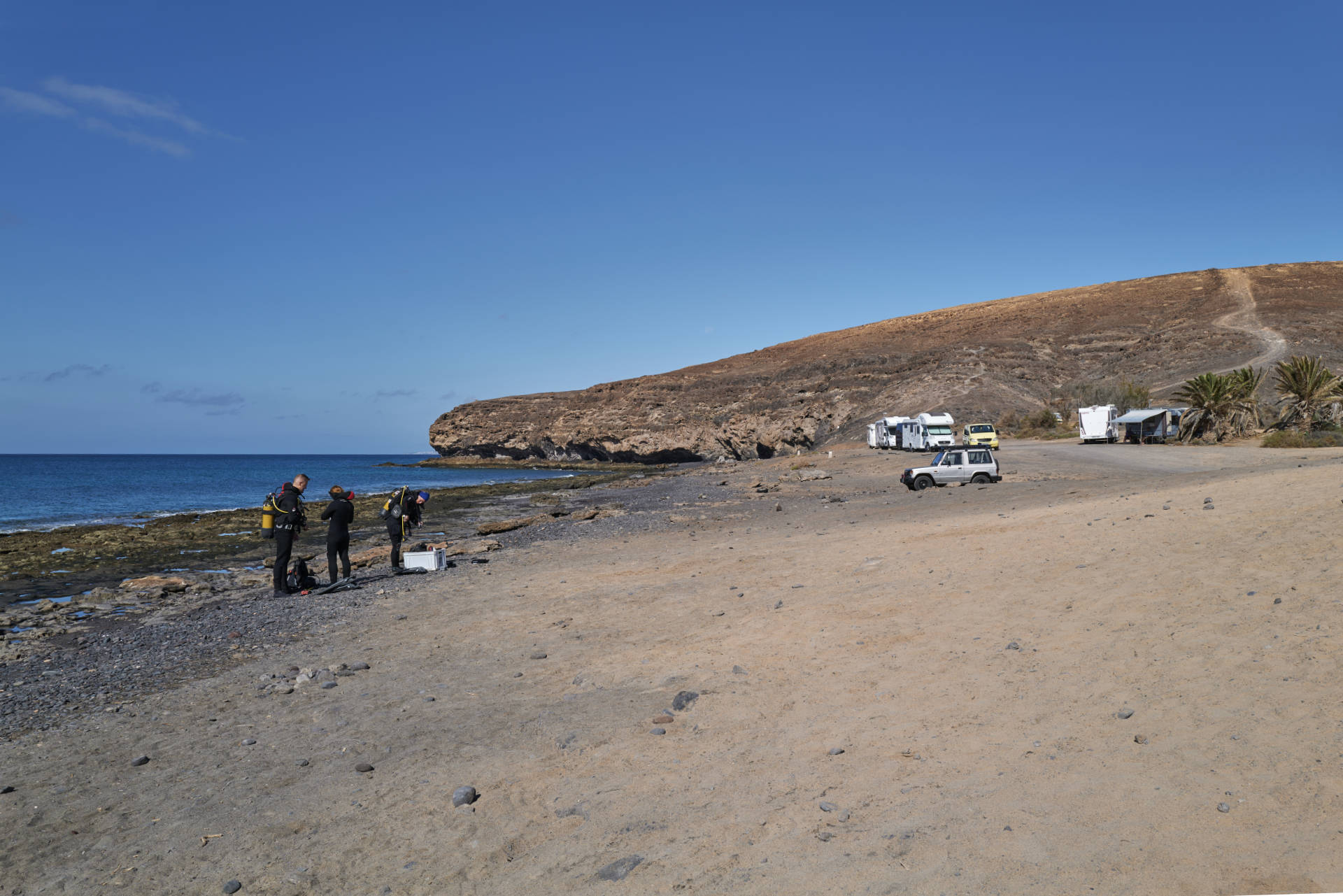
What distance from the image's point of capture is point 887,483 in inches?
1243

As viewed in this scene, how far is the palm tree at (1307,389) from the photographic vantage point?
38062mm

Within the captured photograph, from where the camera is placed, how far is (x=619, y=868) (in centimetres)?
425

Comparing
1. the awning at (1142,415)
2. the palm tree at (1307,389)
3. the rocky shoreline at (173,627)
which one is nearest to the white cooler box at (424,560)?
the rocky shoreline at (173,627)

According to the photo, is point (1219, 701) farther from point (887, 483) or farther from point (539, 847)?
point (887, 483)

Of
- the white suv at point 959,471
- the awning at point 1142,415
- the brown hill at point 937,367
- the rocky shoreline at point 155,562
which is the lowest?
the rocky shoreline at point 155,562

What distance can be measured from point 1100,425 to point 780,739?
53468mm

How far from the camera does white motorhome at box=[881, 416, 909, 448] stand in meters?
54.5

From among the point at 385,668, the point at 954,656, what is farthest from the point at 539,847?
the point at 385,668

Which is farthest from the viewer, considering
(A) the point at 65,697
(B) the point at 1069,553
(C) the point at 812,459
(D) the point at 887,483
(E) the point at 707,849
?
(C) the point at 812,459

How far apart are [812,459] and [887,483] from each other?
70.6 feet

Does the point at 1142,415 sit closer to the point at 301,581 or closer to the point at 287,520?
the point at 301,581

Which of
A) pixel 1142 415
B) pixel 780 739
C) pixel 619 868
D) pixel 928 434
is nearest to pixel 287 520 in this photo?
pixel 780 739

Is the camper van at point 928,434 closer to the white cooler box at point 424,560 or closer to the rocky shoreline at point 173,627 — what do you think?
the rocky shoreline at point 173,627

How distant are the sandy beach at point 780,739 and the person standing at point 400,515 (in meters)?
3.82
